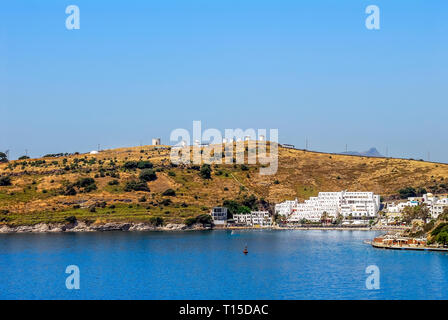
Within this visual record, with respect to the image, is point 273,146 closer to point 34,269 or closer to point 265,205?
point 265,205

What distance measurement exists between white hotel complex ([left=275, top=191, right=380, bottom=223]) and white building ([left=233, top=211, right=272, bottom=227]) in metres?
4.09

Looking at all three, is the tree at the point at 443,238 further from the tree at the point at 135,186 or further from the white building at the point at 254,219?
the tree at the point at 135,186

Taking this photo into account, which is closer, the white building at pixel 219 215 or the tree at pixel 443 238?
the tree at pixel 443 238

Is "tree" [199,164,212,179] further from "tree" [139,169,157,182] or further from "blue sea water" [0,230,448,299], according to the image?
"blue sea water" [0,230,448,299]

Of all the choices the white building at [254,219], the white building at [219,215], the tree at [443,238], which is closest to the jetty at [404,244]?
the tree at [443,238]

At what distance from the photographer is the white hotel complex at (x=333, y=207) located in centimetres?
13088

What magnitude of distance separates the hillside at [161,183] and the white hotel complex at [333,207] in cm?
608

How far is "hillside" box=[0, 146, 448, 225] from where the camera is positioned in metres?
123

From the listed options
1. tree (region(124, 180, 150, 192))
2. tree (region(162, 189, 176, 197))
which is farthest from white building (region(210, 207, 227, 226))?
tree (region(124, 180, 150, 192))

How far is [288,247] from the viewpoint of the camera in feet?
272

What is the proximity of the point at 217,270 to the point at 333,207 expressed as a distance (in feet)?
250

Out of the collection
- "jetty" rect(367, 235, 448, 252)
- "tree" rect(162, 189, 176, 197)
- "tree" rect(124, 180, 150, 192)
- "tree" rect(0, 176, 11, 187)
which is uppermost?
"tree" rect(0, 176, 11, 187)

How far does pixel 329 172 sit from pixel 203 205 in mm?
38052
